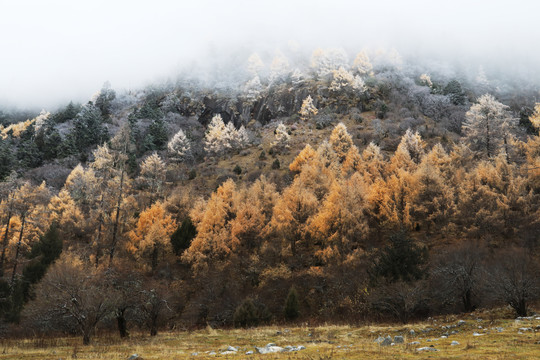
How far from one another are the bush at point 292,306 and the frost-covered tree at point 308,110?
61788mm

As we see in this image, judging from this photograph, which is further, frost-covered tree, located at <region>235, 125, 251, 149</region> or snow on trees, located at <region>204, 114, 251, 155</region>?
frost-covered tree, located at <region>235, 125, 251, 149</region>

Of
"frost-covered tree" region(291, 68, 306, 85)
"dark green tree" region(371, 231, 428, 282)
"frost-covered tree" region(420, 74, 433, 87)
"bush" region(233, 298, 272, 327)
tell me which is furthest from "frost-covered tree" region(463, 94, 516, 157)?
"frost-covered tree" region(291, 68, 306, 85)

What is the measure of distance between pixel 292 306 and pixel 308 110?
6421 cm

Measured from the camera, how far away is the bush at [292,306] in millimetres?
24547

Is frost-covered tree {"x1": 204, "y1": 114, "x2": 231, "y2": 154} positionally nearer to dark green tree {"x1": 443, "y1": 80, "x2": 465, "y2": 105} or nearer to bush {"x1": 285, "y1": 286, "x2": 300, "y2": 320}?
bush {"x1": 285, "y1": 286, "x2": 300, "y2": 320}

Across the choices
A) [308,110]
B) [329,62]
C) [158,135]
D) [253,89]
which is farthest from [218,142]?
[329,62]

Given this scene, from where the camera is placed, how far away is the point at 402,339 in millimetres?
10711

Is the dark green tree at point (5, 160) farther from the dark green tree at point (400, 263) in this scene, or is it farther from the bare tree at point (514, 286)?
the bare tree at point (514, 286)

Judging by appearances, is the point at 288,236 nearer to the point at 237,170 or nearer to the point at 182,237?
the point at 182,237

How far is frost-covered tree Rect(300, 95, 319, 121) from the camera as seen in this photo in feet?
267

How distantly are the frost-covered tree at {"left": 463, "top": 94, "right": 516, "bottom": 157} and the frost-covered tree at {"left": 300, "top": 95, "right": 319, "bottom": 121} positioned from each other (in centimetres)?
4399

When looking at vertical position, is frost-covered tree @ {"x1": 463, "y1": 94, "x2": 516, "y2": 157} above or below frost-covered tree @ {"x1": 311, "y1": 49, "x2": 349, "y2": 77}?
below

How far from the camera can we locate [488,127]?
1551 inches

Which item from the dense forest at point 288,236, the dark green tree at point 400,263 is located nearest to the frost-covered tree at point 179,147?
the dense forest at point 288,236
